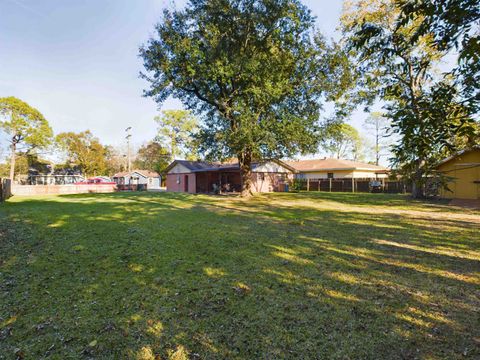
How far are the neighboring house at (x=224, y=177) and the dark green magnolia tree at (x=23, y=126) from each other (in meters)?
21.4

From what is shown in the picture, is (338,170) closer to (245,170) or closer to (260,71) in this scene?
(245,170)

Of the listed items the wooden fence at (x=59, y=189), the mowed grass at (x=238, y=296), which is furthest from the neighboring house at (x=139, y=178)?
the mowed grass at (x=238, y=296)

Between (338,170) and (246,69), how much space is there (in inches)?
835

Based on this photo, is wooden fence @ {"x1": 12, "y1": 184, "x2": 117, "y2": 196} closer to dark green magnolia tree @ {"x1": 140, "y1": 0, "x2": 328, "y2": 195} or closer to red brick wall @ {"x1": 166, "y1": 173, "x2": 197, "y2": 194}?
red brick wall @ {"x1": 166, "y1": 173, "x2": 197, "y2": 194}

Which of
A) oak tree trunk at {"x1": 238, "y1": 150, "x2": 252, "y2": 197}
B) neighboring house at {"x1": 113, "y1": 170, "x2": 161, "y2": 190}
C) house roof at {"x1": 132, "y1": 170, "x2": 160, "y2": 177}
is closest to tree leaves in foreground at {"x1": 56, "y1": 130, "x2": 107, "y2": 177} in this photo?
neighboring house at {"x1": 113, "y1": 170, "x2": 161, "y2": 190}

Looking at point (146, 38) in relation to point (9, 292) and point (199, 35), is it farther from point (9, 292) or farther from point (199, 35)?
point (9, 292)

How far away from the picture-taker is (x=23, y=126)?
114 ft

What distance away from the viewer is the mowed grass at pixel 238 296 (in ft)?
8.73

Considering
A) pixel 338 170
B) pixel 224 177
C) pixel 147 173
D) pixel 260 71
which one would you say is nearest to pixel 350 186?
pixel 338 170

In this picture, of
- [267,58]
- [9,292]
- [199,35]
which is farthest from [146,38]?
[9,292]

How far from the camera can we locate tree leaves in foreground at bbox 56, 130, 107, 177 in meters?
46.2

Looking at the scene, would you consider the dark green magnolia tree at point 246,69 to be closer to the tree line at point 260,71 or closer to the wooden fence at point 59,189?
the tree line at point 260,71

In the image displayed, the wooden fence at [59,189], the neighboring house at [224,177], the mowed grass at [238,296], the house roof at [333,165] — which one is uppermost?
the house roof at [333,165]

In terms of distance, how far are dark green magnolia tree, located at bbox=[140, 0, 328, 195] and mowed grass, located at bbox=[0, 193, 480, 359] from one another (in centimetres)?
1033
